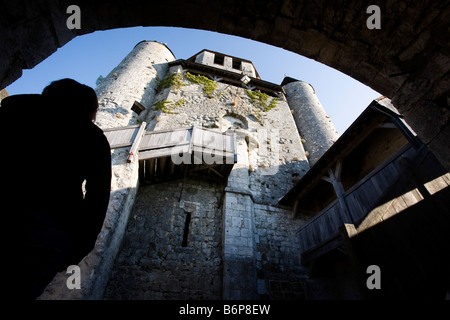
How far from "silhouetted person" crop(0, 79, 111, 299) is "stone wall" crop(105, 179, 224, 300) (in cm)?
614

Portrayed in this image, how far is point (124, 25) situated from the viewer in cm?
222

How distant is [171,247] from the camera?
276 inches

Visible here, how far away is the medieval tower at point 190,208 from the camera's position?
6.15 meters

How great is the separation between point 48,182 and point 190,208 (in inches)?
287

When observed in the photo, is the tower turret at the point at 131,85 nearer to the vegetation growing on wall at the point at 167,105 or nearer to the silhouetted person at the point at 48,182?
the vegetation growing on wall at the point at 167,105

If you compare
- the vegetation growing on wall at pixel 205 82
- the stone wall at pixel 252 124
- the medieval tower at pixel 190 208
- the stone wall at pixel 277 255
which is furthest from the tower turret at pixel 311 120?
the vegetation growing on wall at pixel 205 82

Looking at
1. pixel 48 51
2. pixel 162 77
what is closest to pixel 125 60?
pixel 162 77

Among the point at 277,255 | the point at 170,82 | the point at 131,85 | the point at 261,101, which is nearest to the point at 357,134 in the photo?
the point at 277,255

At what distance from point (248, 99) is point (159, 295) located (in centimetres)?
1225

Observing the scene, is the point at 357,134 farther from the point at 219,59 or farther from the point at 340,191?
the point at 219,59

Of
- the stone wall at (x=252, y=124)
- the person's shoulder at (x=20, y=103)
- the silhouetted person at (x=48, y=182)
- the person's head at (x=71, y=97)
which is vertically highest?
the stone wall at (x=252, y=124)

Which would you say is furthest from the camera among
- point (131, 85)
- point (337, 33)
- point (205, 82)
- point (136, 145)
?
point (205, 82)
